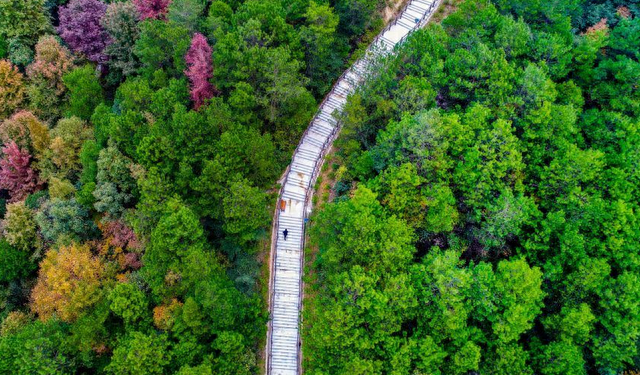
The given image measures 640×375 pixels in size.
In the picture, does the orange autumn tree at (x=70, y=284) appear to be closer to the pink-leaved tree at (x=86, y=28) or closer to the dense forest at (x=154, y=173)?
the dense forest at (x=154, y=173)

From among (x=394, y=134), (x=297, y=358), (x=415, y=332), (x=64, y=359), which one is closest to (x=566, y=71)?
(x=394, y=134)

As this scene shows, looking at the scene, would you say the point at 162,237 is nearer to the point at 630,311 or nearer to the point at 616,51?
the point at 630,311

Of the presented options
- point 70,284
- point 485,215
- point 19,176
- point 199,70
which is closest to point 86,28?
point 19,176

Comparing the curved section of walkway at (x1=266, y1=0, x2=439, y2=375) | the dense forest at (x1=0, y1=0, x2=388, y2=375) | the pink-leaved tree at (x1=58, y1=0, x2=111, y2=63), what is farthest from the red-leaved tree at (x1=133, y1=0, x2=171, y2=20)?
the curved section of walkway at (x1=266, y1=0, x2=439, y2=375)

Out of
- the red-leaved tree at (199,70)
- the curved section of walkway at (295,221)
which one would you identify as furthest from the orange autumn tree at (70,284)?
the red-leaved tree at (199,70)

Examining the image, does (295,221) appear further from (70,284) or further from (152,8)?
(152,8)
